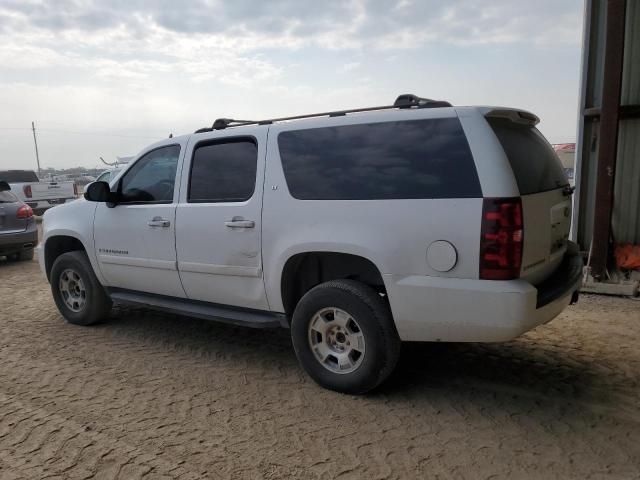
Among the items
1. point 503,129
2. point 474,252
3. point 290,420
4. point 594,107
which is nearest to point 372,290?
point 474,252

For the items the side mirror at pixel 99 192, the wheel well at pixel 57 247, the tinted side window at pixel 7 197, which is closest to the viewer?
the side mirror at pixel 99 192

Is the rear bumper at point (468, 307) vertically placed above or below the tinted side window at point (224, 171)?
below

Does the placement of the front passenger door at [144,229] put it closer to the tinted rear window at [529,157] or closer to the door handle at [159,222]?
the door handle at [159,222]

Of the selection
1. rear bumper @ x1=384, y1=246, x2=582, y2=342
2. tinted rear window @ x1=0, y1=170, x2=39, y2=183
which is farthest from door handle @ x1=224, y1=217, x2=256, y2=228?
tinted rear window @ x1=0, y1=170, x2=39, y2=183

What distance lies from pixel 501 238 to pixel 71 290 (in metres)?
4.61

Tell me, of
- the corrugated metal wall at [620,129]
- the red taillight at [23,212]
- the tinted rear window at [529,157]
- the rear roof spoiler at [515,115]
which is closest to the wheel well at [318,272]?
the tinted rear window at [529,157]

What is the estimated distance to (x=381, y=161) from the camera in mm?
3459

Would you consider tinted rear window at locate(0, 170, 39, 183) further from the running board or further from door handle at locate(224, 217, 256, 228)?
door handle at locate(224, 217, 256, 228)

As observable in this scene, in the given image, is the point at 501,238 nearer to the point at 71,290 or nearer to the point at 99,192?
the point at 99,192

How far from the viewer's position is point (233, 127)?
446 cm

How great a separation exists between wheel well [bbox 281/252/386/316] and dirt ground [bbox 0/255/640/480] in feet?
2.23

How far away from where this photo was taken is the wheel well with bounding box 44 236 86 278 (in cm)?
567

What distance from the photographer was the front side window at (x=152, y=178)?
470 cm

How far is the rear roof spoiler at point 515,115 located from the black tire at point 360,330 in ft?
4.57
